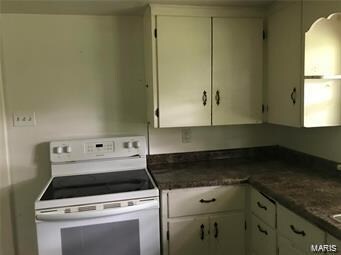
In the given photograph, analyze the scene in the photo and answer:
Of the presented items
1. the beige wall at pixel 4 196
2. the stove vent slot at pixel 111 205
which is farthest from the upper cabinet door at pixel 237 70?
the beige wall at pixel 4 196

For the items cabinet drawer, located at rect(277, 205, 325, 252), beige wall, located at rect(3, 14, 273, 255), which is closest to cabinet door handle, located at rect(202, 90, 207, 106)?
beige wall, located at rect(3, 14, 273, 255)

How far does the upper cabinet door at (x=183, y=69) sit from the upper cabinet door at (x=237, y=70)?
3.1 inches

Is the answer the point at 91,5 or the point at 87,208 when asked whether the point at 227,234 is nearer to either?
the point at 87,208

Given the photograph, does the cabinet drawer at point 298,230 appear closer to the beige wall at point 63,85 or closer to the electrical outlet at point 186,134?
the electrical outlet at point 186,134

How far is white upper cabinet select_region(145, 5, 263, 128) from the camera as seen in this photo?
215 centimetres

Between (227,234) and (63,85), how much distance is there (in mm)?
1616

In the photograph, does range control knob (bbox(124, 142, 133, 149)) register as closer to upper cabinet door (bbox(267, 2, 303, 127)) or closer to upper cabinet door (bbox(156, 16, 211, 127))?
upper cabinet door (bbox(156, 16, 211, 127))

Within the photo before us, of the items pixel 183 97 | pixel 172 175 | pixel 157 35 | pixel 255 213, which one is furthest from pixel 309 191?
pixel 157 35

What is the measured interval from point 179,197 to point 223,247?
487 mm

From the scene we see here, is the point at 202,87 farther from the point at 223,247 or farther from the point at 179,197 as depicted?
the point at 223,247

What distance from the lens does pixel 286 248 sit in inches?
65.6

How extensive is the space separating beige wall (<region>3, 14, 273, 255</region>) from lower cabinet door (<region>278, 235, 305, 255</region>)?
1.18 metres

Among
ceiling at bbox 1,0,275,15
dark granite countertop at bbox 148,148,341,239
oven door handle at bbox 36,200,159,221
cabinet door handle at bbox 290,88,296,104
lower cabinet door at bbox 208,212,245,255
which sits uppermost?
ceiling at bbox 1,0,275,15

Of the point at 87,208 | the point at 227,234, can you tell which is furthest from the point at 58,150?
the point at 227,234
